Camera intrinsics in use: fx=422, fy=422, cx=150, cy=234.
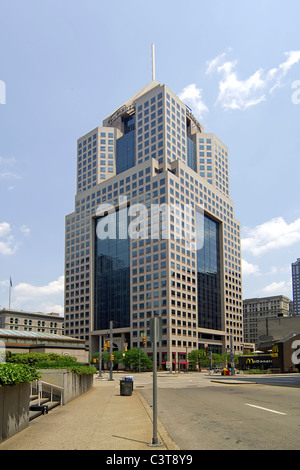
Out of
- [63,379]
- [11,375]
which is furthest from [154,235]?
[11,375]

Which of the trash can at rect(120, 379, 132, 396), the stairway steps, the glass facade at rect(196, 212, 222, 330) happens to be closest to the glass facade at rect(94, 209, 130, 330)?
the glass facade at rect(196, 212, 222, 330)

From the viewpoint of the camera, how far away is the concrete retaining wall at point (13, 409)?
10.3m

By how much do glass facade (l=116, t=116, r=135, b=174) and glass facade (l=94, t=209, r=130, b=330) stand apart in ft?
58.3

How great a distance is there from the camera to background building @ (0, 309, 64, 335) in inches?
5979

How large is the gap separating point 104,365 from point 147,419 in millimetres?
110135

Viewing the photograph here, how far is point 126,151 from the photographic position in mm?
140750

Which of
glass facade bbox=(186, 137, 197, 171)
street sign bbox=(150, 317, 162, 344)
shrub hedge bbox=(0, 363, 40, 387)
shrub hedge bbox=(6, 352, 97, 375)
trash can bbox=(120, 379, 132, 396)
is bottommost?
trash can bbox=(120, 379, 132, 396)

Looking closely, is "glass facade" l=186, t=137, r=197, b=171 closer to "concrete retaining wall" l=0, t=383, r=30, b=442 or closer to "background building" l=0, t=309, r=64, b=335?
"background building" l=0, t=309, r=64, b=335

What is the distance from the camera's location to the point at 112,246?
134 meters

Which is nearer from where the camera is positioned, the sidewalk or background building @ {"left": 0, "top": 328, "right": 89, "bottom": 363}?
the sidewalk

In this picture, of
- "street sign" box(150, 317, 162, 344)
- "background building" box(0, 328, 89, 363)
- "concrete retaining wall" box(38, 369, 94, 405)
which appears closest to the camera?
"street sign" box(150, 317, 162, 344)

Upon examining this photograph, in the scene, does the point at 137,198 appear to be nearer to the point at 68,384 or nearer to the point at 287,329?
the point at 287,329

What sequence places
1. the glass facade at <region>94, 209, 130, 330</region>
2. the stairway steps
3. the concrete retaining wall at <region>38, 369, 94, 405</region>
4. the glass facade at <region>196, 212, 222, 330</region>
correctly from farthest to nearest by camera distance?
1. the glass facade at <region>196, 212, 222, 330</region>
2. the glass facade at <region>94, 209, 130, 330</region>
3. the concrete retaining wall at <region>38, 369, 94, 405</region>
4. the stairway steps

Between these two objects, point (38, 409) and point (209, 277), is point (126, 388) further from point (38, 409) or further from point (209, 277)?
point (209, 277)
